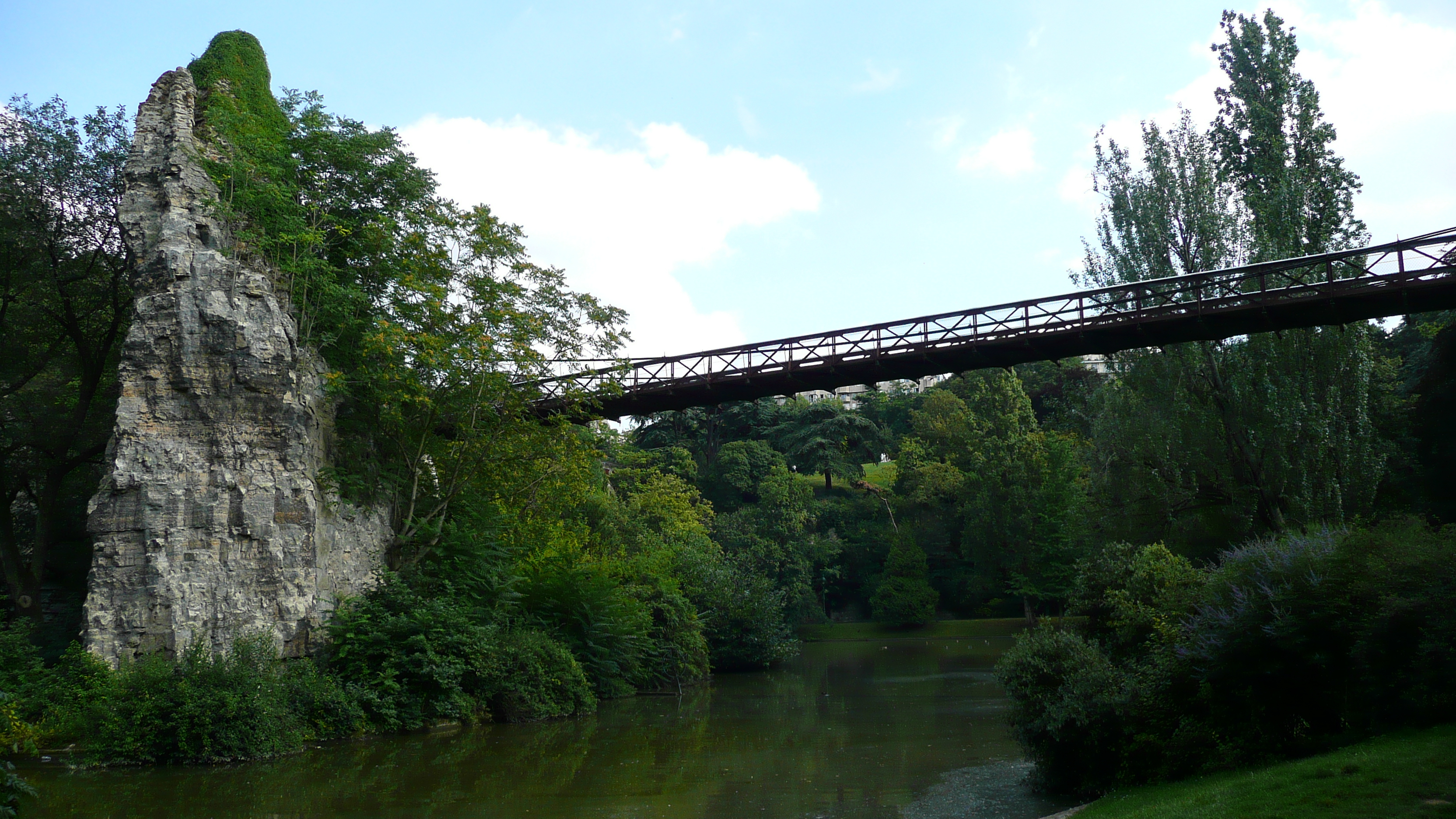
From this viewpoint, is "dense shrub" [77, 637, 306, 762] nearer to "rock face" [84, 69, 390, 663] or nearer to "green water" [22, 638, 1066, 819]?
"green water" [22, 638, 1066, 819]

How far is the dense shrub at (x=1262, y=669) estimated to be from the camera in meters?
8.70

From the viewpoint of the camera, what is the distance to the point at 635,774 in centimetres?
1377

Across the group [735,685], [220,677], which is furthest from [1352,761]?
[735,685]

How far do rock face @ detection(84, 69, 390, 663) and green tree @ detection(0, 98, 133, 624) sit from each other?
174 inches

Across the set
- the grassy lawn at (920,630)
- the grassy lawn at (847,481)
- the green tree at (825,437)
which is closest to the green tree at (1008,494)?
the grassy lawn at (920,630)

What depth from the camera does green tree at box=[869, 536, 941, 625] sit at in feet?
162

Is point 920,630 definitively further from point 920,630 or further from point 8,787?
point 8,787

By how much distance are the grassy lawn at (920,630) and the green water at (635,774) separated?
90.8 ft

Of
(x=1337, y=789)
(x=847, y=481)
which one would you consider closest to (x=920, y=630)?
(x=847, y=481)

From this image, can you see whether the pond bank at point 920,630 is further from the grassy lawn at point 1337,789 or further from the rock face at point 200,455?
the grassy lawn at point 1337,789

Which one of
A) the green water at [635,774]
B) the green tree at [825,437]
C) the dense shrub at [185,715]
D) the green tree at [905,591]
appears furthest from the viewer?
the green tree at [825,437]

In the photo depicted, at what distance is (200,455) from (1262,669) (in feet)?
58.2

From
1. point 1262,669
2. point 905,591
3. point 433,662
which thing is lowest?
point 905,591

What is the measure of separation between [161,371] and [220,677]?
249 inches
